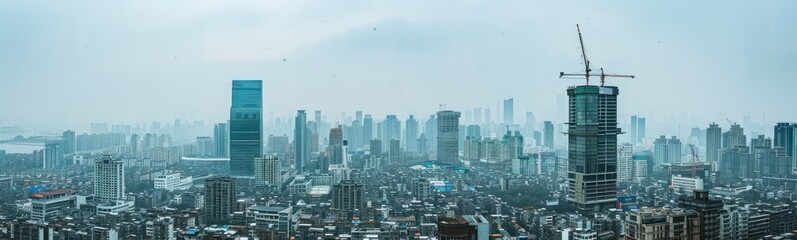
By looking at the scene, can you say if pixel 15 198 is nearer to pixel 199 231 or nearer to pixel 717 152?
pixel 199 231

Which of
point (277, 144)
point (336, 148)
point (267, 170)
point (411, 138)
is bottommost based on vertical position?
point (267, 170)

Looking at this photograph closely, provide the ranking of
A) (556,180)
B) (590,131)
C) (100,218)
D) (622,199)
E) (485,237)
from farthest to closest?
(556,180) → (590,131) → (622,199) → (100,218) → (485,237)

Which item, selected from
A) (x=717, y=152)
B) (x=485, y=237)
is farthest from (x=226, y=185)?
(x=717, y=152)

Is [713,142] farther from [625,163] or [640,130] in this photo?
[625,163]

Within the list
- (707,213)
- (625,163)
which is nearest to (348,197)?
(625,163)

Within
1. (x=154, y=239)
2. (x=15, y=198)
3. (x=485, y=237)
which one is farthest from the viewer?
(x=15, y=198)

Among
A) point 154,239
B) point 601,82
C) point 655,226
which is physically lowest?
point 154,239
